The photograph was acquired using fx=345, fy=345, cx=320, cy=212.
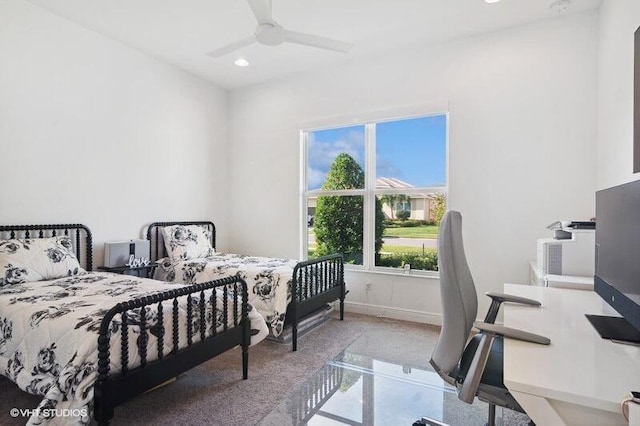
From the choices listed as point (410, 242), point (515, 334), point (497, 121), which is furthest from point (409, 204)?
point (515, 334)

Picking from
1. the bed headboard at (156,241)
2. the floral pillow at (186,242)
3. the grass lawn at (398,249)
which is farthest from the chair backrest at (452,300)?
the bed headboard at (156,241)

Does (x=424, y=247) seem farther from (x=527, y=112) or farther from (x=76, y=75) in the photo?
(x=76, y=75)

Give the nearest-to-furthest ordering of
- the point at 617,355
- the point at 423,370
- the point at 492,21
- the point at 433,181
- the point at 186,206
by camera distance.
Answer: the point at 617,355 < the point at 423,370 < the point at 492,21 < the point at 433,181 < the point at 186,206

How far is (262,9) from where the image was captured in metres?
2.17

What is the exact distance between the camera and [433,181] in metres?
3.66

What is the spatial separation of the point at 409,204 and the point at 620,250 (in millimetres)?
2422

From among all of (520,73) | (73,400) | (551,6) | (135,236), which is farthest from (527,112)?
(135,236)

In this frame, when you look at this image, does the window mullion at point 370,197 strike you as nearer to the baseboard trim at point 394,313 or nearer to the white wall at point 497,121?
the white wall at point 497,121

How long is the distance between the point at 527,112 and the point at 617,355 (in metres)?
2.61

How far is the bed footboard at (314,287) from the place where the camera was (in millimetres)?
2955

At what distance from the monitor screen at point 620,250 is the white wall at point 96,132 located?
392cm

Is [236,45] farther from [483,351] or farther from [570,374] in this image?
[570,374]

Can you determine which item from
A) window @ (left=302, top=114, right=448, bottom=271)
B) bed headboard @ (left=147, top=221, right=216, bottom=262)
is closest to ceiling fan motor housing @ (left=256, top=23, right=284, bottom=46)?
window @ (left=302, top=114, right=448, bottom=271)

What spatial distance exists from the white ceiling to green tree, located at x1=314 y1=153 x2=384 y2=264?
4.26 ft
